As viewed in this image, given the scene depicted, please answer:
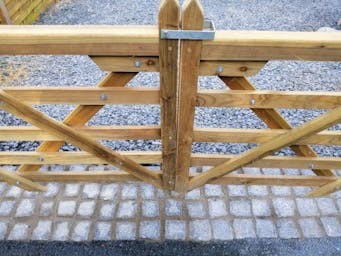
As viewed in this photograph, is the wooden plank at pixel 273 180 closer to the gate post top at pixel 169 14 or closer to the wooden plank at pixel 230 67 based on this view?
the wooden plank at pixel 230 67

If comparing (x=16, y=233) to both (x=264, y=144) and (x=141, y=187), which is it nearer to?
(x=141, y=187)

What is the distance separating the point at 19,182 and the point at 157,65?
1931 mm

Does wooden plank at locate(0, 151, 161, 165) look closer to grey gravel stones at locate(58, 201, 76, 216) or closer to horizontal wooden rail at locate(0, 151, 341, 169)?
horizontal wooden rail at locate(0, 151, 341, 169)

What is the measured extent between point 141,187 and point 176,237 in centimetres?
65

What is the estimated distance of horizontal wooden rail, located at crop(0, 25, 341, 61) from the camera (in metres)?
1.79

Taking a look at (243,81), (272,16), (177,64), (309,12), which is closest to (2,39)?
(177,64)

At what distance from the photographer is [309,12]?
7.13 m

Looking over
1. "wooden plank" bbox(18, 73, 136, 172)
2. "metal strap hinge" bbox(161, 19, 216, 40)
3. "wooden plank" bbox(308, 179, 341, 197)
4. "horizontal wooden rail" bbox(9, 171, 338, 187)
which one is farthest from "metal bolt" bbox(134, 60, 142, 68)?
"wooden plank" bbox(308, 179, 341, 197)

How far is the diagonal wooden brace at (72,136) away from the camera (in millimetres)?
2178

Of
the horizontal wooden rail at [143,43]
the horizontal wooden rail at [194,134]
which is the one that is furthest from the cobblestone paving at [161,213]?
the horizontal wooden rail at [143,43]

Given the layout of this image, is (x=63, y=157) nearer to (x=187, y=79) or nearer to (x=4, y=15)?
(x=187, y=79)

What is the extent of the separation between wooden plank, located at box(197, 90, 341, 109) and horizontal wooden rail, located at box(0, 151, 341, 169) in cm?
72

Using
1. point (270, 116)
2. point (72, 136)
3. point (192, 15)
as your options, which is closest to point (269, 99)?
point (270, 116)

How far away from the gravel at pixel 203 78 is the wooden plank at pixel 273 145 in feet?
3.09
